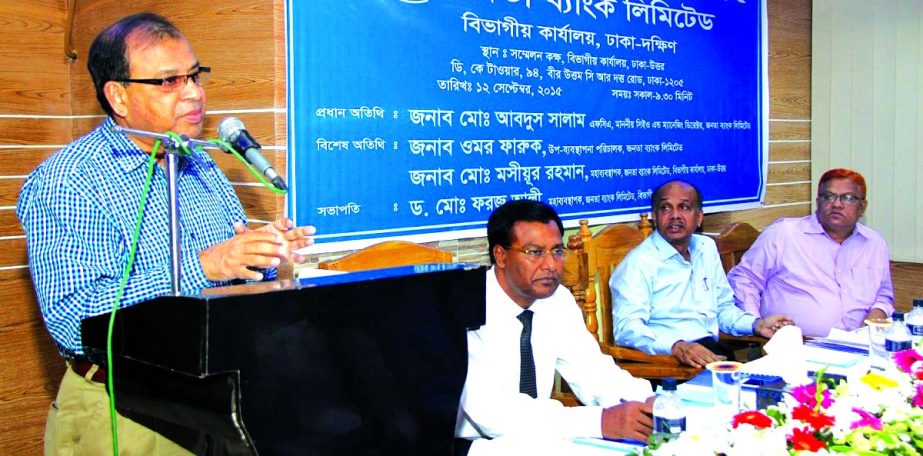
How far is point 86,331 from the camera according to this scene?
1606mm

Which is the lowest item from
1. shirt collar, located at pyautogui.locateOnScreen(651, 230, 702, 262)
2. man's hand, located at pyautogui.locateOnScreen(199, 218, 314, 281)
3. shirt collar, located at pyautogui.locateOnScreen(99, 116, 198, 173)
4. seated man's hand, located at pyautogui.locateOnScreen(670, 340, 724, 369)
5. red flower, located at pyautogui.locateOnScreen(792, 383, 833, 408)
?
seated man's hand, located at pyautogui.locateOnScreen(670, 340, 724, 369)

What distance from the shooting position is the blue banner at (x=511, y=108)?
2908mm

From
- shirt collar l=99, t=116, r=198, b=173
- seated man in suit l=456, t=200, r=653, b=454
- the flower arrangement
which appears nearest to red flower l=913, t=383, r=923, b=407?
the flower arrangement

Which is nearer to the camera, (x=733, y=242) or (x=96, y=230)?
(x=96, y=230)

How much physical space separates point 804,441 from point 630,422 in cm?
69

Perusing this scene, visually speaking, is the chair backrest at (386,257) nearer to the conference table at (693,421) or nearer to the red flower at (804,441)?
the conference table at (693,421)

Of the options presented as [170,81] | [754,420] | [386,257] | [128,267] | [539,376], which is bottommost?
[539,376]

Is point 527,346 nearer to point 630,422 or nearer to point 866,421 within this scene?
point 630,422

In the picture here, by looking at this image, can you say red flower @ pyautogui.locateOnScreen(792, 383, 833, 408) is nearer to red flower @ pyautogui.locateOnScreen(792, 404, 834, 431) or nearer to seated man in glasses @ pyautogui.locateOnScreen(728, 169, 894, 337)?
red flower @ pyautogui.locateOnScreen(792, 404, 834, 431)

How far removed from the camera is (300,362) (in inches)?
59.4

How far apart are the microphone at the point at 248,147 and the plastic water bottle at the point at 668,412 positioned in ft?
2.66

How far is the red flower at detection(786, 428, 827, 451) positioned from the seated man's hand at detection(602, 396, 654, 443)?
2.06 ft

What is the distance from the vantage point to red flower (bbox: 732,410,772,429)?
4.64ft

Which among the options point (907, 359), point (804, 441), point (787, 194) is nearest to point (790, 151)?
point (787, 194)
